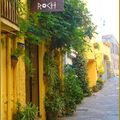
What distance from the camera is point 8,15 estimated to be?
6.06 m

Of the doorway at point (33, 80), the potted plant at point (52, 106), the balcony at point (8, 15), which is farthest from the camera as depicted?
the potted plant at point (52, 106)

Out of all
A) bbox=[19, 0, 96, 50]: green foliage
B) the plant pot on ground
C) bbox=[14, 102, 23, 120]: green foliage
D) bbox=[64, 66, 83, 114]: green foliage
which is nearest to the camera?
the plant pot on ground

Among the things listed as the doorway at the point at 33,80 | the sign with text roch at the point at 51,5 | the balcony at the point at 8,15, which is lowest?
the doorway at the point at 33,80

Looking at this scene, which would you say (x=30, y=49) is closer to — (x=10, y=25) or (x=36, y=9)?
(x=36, y=9)

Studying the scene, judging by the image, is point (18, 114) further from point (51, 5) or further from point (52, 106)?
point (52, 106)

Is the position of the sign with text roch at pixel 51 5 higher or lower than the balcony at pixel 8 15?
higher

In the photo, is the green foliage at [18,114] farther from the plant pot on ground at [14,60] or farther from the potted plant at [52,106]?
the potted plant at [52,106]

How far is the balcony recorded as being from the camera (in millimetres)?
5758

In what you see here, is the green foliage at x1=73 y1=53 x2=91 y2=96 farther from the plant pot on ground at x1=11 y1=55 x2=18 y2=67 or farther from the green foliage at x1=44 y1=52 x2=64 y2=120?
the plant pot on ground at x1=11 y1=55 x2=18 y2=67

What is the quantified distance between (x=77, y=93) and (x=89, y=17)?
5.20 m

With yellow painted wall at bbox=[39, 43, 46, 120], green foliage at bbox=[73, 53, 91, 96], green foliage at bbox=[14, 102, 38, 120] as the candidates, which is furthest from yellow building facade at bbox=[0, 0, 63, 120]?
green foliage at bbox=[73, 53, 91, 96]

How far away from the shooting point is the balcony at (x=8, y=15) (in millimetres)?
5758

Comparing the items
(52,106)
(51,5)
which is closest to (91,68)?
(52,106)

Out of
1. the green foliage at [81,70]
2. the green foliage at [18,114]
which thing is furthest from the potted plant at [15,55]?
the green foliage at [81,70]
